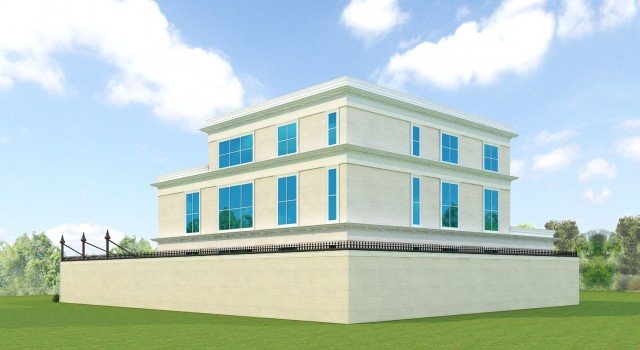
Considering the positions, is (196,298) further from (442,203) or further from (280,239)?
(442,203)

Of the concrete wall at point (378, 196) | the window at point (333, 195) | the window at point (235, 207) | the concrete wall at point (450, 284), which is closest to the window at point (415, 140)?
the concrete wall at point (378, 196)

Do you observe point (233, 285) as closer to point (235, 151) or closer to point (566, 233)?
point (235, 151)

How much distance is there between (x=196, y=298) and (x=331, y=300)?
11252 mm

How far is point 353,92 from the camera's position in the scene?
37344mm

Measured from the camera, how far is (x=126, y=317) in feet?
112

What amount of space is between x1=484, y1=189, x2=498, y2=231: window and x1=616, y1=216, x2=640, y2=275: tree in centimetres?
5241

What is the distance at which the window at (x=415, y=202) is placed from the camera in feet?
132

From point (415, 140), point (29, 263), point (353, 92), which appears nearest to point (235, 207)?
point (353, 92)

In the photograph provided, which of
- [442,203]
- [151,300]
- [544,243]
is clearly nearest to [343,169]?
[442,203]

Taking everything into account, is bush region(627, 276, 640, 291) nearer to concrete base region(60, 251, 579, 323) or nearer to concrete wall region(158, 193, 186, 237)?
concrete base region(60, 251, 579, 323)

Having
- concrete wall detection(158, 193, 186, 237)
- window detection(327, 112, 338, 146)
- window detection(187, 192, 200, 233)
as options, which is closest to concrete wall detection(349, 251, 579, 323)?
window detection(327, 112, 338, 146)

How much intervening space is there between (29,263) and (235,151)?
8407 centimetres

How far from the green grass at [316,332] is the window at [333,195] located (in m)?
7.84

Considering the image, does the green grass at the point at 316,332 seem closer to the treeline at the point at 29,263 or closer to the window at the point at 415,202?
the window at the point at 415,202
